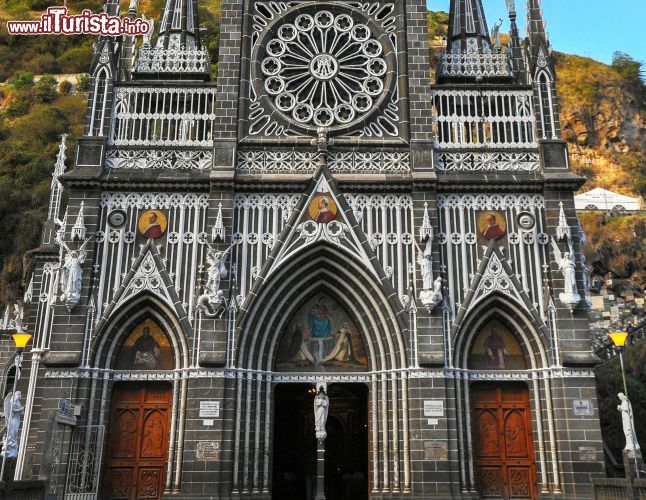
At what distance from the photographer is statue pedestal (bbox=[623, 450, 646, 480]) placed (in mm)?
14602

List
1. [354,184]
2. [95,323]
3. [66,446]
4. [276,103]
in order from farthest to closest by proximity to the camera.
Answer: [276,103] → [354,184] → [95,323] → [66,446]

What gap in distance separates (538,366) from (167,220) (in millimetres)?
11696

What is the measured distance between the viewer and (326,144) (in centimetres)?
2108

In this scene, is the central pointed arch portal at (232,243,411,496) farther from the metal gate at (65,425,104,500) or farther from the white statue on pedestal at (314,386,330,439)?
the metal gate at (65,425,104,500)

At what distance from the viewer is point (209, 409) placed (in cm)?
1841

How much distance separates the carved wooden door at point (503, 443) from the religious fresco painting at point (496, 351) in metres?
0.66

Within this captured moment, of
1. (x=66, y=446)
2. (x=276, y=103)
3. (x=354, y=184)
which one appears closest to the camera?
(x=66, y=446)

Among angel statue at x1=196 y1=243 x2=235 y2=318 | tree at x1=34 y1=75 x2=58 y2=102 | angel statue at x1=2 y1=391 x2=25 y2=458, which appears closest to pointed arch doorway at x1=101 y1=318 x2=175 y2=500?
angel statue at x1=196 y1=243 x2=235 y2=318

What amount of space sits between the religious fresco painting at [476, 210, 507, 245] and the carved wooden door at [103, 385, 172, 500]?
33.8ft

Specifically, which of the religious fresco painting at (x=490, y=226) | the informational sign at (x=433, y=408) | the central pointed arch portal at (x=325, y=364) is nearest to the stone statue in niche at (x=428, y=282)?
the central pointed arch portal at (x=325, y=364)

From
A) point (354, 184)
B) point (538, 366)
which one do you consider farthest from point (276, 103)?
point (538, 366)

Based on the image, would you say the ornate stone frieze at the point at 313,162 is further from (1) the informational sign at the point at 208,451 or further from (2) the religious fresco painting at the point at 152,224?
(1) the informational sign at the point at 208,451

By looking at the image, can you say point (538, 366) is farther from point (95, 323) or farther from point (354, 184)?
point (95, 323)

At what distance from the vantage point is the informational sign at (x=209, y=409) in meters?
18.4
